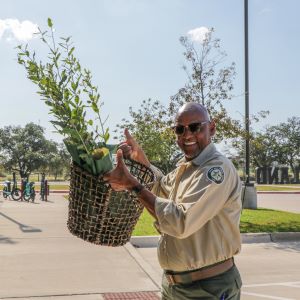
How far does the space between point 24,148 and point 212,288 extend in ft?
192

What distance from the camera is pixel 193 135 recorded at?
2.35m

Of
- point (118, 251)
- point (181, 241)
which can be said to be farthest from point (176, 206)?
point (118, 251)

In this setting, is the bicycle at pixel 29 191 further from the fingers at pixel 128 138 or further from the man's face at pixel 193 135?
the man's face at pixel 193 135

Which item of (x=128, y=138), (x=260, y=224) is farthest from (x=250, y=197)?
(x=128, y=138)

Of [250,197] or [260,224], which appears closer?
[260,224]

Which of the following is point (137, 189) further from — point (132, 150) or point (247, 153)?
point (247, 153)

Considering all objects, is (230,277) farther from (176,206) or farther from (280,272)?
(280,272)

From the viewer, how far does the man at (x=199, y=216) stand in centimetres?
211

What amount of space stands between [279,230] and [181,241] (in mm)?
8747

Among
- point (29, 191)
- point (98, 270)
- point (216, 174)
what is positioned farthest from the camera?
point (29, 191)

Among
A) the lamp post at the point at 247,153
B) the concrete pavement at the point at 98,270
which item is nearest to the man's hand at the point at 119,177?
the concrete pavement at the point at 98,270

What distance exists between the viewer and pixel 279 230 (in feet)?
34.7

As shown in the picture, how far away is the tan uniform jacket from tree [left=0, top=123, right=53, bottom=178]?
56333 mm

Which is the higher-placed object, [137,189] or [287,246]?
[137,189]
